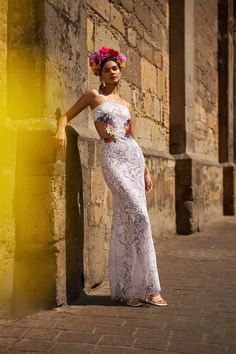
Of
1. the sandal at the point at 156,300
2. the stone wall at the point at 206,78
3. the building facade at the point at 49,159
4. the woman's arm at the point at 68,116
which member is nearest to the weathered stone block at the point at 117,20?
A: the building facade at the point at 49,159

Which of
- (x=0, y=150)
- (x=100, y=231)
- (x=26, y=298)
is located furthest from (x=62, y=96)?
(x=26, y=298)

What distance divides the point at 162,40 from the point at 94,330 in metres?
5.51

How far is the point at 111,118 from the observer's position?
338 cm

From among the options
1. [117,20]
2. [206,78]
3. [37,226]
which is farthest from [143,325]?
[206,78]

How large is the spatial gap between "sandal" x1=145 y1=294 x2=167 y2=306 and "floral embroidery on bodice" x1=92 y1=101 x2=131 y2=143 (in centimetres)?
119

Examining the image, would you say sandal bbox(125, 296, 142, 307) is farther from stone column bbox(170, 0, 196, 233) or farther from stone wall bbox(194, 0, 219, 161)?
stone wall bbox(194, 0, 219, 161)

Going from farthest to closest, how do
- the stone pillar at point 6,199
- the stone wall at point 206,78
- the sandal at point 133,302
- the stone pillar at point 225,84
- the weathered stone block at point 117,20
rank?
the stone pillar at point 225,84 → the stone wall at point 206,78 → the weathered stone block at point 117,20 → the sandal at point 133,302 → the stone pillar at point 6,199

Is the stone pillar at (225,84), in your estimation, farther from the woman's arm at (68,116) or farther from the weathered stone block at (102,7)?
the woman's arm at (68,116)

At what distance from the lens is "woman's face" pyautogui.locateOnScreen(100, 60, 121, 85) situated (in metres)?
3.43

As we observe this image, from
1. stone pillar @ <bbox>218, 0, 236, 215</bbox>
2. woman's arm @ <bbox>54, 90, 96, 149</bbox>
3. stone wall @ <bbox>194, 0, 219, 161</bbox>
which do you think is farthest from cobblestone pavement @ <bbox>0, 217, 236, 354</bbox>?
stone pillar @ <bbox>218, 0, 236, 215</bbox>

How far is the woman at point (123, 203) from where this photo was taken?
3.32 m

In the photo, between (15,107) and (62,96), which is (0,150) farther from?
(62,96)

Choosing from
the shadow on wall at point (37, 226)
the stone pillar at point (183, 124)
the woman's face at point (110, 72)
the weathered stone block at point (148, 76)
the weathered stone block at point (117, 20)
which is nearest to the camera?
the shadow on wall at point (37, 226)

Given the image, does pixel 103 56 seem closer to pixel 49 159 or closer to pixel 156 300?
pixel 49 159
